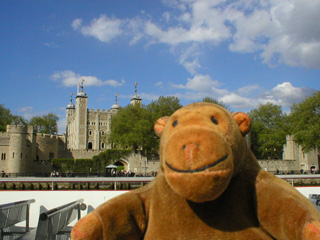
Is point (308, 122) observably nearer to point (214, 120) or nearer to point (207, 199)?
point (214, 120)

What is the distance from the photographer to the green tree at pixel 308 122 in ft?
112

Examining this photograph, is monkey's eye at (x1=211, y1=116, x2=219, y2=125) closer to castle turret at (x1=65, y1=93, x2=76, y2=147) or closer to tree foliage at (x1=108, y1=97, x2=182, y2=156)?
tree foliage at (x1=108, y1=97, x2=182, y2=156)

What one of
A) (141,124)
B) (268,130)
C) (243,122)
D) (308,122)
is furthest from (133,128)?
(243,122)

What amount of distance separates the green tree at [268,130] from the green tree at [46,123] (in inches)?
2057

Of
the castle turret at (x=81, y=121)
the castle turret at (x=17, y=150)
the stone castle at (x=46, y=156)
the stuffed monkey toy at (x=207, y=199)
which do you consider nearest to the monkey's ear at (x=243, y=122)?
the stuffed monkey toy at (x=207, y=199)

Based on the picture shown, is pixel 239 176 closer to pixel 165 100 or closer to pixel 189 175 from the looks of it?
pixel 189 175

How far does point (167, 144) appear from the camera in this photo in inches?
92.7

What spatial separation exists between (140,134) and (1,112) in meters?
37.6

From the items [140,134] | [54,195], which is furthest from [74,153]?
[54,195]

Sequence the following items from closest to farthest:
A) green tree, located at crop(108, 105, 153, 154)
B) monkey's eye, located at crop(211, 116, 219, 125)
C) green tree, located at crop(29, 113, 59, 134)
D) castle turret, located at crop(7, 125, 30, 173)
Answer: monkey's eye, located at crop(211, 116, 219, 125) < green tree, located at crop(108, 105, 153, 154) < castle turret, located at crop(7, 125, 30, 173) < green tree, located at crop(29, 113, 59, 134)

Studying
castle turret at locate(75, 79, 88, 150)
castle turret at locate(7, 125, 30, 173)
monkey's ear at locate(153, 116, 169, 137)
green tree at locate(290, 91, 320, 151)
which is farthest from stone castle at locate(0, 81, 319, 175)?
monkey's ear at locate(153, 116, 169, 137)

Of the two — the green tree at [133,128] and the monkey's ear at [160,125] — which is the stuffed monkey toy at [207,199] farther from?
the green tree at [133,128]

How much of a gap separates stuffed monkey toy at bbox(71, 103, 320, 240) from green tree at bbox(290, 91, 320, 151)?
35239 millimetres

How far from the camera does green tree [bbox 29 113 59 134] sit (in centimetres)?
7831
